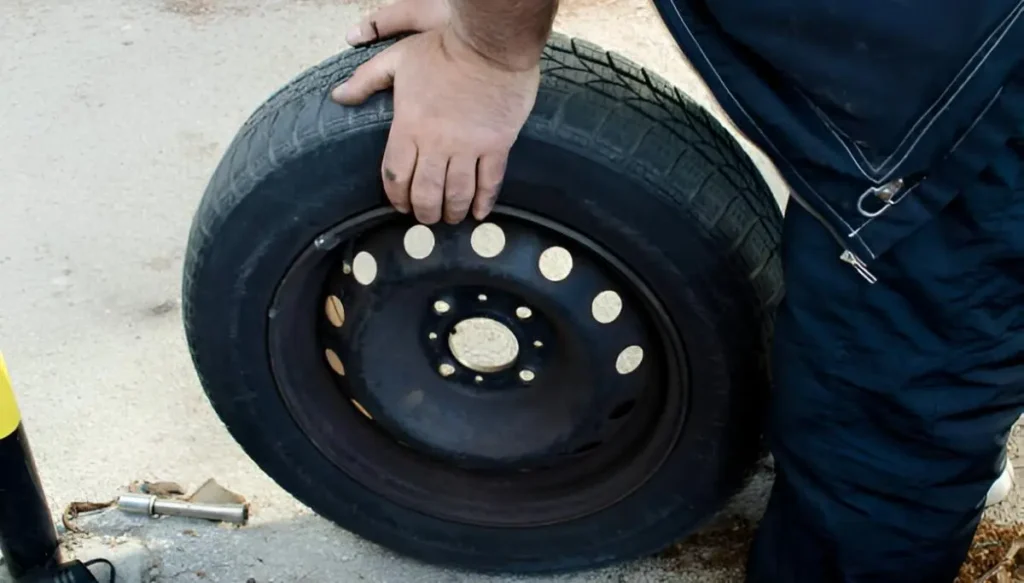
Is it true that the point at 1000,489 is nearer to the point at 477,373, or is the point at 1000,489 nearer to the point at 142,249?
the point at 477,373

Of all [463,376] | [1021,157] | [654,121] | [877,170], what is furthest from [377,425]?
[1021,157]

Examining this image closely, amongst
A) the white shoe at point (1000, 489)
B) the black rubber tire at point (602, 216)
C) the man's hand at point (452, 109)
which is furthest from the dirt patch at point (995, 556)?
the man's hand at point (452, 109)

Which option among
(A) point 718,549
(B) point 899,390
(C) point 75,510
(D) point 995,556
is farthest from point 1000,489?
(C) point 75,510

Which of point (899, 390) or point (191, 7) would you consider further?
point (191, 7)

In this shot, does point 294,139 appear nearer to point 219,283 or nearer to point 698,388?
point 219,283

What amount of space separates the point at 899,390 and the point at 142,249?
1.82 metres

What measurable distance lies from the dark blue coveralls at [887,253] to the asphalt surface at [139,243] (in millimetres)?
447

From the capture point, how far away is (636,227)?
1544 millimetres

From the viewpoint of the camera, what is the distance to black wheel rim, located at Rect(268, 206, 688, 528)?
5.41 ft

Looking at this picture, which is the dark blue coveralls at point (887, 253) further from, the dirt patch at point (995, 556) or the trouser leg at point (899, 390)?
the dirt patch at point (995, 556)

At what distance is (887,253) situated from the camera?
1369mm

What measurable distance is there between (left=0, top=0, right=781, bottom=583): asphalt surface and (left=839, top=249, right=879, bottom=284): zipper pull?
78cm

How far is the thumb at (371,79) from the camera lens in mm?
1567

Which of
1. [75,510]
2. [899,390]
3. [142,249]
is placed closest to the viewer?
[899,390]
